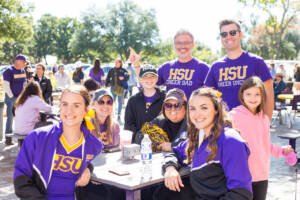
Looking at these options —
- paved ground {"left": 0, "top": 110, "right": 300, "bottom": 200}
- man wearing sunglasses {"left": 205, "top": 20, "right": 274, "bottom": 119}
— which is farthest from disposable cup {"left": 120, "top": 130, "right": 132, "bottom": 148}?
paved ground {"left": 0, "top": 110, "right": 300, "bottom": 200}

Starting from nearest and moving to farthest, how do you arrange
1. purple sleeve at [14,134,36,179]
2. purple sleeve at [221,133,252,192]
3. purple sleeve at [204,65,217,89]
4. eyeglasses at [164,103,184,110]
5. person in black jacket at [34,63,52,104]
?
purple sleeve at [221,133,252,192] → purple sleeve at [14,134,36,179] → eyeglasses at [164,103,184,110] → purple sleeve at [204,65,217,89] → person in black jacket at [34,63,52,104]

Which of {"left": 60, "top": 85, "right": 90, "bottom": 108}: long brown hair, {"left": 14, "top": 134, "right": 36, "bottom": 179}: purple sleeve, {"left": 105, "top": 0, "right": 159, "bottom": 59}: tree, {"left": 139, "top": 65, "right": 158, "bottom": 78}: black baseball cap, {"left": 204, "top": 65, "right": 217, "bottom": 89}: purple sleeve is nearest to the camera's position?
{"left": 14, "top": 134, "right": 36, "bottom": 179}: purple sleeve

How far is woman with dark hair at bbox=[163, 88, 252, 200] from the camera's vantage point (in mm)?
2512

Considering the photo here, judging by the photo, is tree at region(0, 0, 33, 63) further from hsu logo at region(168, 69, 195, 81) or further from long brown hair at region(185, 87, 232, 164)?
long brown hair at region(185, 87, 232, 164)

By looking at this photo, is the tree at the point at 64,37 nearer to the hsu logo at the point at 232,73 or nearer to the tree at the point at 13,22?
the tree at the point at 13,22

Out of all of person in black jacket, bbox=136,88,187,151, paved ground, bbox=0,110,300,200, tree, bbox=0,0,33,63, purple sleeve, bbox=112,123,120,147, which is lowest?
paved ground, bbox=0,110,300,200

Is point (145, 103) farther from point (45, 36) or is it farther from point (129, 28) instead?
point (45, 36)

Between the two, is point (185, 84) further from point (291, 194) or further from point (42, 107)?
point (42, 107)

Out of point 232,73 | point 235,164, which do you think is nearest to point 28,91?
point 232,73

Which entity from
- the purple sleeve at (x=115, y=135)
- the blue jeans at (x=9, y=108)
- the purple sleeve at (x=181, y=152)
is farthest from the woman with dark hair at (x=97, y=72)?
the purple sleeve at (x=181, y=152)

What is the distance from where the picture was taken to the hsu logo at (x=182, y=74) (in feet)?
15.1

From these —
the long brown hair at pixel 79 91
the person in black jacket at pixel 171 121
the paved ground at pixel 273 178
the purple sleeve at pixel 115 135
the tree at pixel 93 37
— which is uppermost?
the tree at pixel 93 37

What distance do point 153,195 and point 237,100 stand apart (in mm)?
1188

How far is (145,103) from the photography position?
4.61 m
